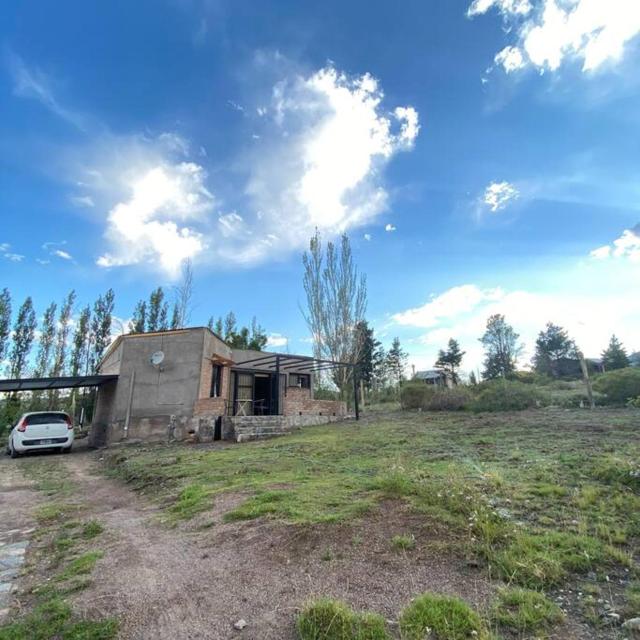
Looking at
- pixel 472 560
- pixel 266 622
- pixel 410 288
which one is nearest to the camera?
pixel 266 622

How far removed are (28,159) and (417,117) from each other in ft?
35.1

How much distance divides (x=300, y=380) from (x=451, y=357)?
24977mm

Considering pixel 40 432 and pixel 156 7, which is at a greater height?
pixel 156 7

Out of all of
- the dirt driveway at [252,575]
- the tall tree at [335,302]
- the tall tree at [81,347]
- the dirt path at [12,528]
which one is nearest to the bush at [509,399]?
the tall tree at [335,302]

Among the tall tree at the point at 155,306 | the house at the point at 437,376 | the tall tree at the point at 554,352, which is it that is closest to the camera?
the tall tree at the point at 155,306

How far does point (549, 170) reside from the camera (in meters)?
9.17

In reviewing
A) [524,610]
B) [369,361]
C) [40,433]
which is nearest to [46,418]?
[40,433]

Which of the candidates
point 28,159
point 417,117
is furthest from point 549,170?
point 28,159

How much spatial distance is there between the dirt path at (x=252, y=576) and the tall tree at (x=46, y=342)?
23503mm

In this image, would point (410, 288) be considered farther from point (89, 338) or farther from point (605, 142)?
point (89, 338)

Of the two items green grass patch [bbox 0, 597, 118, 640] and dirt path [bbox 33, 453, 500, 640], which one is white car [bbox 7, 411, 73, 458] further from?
green grass patch [bbox 0, 597, 118, 640]

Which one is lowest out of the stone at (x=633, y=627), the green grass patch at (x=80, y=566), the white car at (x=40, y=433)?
the green grass patch at (x=80, y=566)

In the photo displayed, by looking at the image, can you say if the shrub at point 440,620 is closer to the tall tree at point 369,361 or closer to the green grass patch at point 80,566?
the green grass patch at point 80,566

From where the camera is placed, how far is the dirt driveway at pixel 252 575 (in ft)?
6.64
